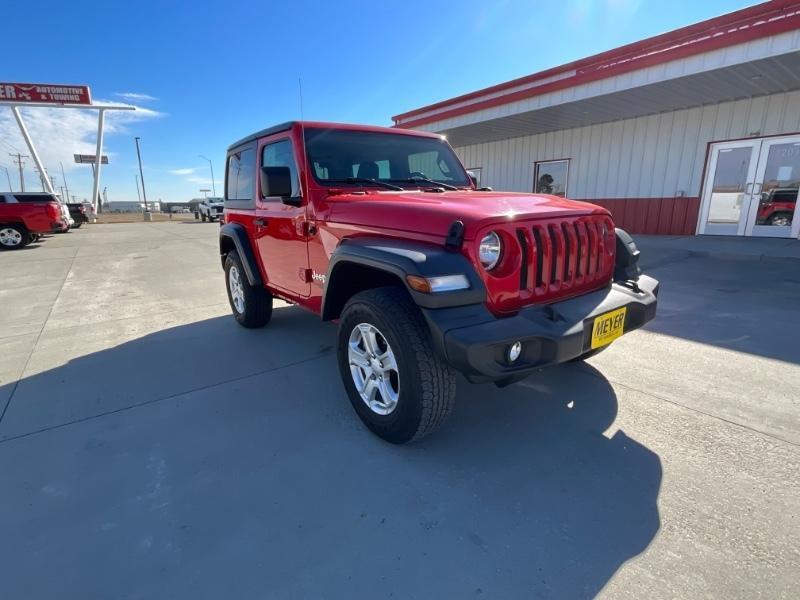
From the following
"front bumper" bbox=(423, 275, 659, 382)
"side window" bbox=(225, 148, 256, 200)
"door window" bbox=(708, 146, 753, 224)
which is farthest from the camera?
"door window" bbox=(708, 146, 753, 224)

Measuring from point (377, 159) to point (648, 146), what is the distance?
10885mm

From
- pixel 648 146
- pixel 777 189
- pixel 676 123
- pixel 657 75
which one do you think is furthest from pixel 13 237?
pixel 777 189

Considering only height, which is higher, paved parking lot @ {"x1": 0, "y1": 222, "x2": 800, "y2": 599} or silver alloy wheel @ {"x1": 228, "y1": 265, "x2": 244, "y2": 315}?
silver alloy wheel @ {"x1": 228, "y1": 265, "x2": 244, "y2": 315}

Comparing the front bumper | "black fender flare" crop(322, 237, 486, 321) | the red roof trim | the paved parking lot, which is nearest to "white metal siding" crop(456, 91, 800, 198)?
the red roof trim

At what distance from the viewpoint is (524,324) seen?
194cm

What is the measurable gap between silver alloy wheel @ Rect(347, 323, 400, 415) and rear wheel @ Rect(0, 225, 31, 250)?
49.5 feet

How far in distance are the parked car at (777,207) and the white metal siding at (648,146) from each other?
1310mm

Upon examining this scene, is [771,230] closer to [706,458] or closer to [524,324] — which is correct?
[706,458]

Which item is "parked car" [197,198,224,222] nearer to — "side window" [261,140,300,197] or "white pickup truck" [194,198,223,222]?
"white pickup truck" [194,198,223,222]

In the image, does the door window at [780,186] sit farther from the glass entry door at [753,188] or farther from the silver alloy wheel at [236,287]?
the silver alloy wheel at [236,287]

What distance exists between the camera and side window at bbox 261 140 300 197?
3.17 m

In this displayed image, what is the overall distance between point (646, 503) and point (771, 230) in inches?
442

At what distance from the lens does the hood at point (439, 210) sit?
2062 mm

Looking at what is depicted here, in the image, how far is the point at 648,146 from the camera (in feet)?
36.7
